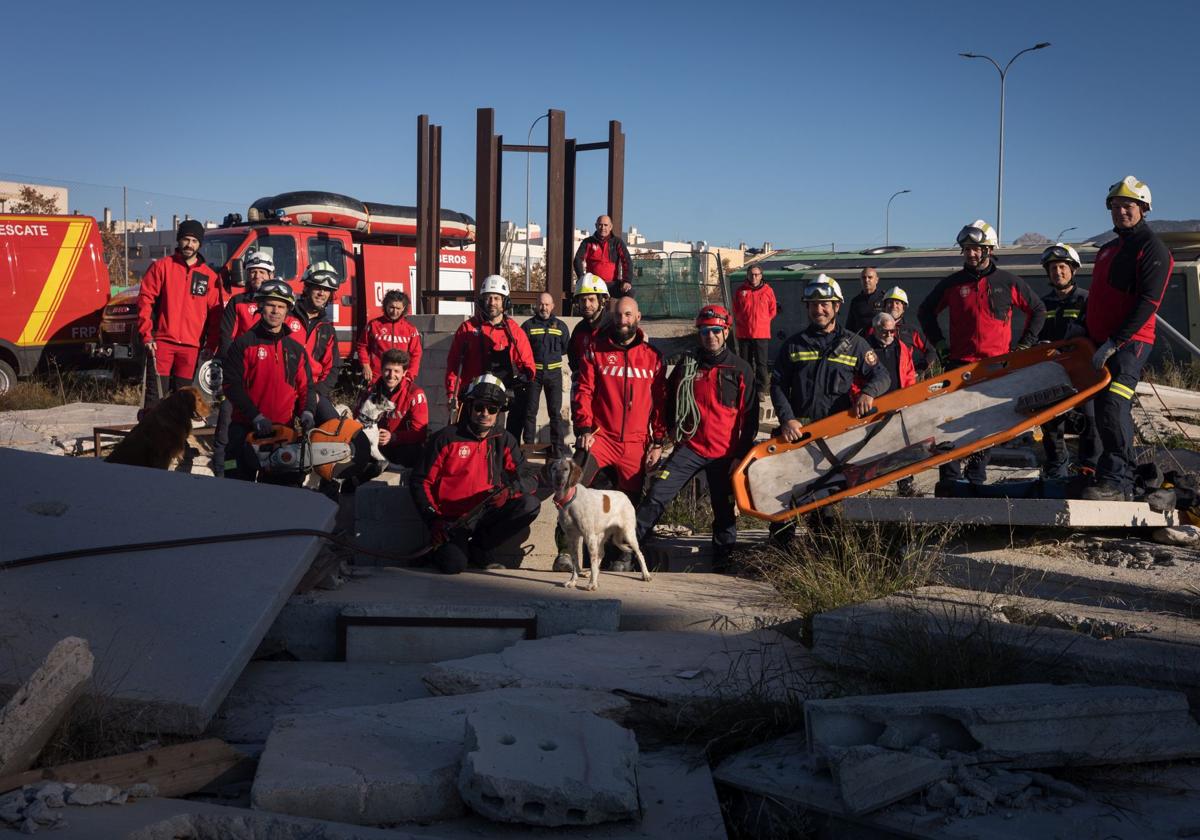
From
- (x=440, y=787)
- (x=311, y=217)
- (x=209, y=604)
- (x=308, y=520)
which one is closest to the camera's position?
(x=440, y=787)

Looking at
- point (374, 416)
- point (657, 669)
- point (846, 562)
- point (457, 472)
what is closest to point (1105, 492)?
point (846, 562)

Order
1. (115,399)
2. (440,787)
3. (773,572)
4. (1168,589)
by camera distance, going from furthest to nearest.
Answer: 1. (115,399)
2. (773,572)
3. (1168,589)
4. (440,787)

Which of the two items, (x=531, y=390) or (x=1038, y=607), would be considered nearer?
(x=1038, y=607)

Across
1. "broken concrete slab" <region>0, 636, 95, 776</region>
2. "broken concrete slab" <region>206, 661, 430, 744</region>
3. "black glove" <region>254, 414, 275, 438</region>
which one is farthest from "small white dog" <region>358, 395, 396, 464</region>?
"broken concrete slab" <region>0, 636, 95, 776</region>

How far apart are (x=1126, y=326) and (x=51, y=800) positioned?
6.05 m

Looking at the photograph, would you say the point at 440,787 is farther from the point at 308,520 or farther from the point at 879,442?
the point at 879,442

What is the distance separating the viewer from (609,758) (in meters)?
3.89

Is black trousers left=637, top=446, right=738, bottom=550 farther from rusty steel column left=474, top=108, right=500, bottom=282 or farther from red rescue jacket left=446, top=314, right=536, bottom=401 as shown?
rusty steel column left=474, top=108, right=500, bottom=282

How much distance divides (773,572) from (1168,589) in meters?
Result: 2.06

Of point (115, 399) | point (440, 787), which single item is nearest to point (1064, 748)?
point (440, 787)

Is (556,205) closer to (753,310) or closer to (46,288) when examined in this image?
(753,310)

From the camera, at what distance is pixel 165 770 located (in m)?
3.98

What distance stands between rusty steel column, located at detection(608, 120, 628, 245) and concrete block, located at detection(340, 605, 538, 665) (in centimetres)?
740

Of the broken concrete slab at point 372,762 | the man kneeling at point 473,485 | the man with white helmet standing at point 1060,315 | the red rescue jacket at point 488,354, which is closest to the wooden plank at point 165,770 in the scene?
the broken concrete slab at point 372,762
